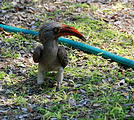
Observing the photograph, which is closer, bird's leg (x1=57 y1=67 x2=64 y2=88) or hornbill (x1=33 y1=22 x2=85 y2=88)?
hornbill (x1=33 y1=22 x2=85 y2=88)

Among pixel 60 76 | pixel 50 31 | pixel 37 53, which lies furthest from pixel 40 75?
pixel 50 31

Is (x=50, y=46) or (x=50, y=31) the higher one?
(x=50, y=31)

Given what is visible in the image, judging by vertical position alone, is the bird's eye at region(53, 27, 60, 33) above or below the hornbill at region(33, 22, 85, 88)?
above

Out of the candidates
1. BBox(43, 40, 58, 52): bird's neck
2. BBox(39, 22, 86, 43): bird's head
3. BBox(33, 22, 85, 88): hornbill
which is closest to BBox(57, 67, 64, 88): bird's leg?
BBox(33, 22, 85, 88): hornbill

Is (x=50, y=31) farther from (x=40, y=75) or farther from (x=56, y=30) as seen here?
(x=40, y=75)

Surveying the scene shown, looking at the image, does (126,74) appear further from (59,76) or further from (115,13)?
(115,13)

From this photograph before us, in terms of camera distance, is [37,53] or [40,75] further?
[40,75]

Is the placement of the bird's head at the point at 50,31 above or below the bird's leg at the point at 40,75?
above

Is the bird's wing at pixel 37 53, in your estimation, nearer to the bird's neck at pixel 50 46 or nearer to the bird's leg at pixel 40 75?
the bird's neck at pixel 50 46

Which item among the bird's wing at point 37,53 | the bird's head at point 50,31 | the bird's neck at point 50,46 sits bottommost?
the bird's wing at point 37,53

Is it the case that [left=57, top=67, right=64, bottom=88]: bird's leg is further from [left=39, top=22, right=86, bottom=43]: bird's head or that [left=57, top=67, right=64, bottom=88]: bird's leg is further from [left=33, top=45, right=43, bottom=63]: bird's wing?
[left=39, top=22, right=86, bottom=43]: bird's head

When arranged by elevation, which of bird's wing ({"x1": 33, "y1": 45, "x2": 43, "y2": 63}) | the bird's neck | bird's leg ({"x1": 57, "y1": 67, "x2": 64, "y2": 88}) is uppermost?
the bird's neck

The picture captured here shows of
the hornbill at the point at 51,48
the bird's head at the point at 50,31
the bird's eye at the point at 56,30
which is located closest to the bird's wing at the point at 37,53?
the hornbill at the point at 51,48

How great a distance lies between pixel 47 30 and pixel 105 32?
8.10ft
